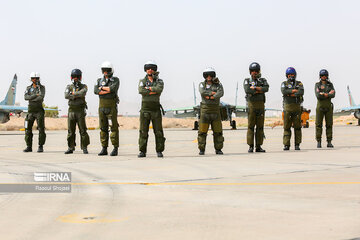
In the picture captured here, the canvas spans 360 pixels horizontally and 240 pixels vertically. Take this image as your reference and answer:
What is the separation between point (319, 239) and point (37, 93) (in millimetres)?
11876

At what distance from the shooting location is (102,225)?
14.0 feet

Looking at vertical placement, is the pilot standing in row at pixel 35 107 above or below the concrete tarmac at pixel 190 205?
above

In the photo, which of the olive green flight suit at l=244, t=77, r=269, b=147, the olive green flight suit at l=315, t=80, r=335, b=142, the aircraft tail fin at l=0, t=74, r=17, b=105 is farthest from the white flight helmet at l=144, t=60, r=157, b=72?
the aircraft tail fin at l=0, t=74, r=17, b=105

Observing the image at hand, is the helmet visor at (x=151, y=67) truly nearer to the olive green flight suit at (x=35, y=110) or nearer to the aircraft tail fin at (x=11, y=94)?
the olive green flight suit at (x=35, y=110)

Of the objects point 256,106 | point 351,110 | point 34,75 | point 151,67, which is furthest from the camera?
point 351,110

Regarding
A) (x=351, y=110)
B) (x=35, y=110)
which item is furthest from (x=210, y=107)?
(x=351, y=110)

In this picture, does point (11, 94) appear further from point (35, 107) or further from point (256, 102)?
point (256, 102)

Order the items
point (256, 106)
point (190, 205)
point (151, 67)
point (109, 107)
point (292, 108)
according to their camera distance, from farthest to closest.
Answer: point (292, 108) < point (256, 106) < point (109, 107) < point (151, 67) < point (190, 205)

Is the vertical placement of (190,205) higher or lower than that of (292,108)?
lower

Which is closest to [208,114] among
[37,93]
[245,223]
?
[37,93]

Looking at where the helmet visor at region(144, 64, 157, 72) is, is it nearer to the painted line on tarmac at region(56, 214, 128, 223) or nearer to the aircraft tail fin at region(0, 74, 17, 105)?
the painted line on tarmac at region(56, 214, 128, 223)

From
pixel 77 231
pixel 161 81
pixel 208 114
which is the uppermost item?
pixel 161 81

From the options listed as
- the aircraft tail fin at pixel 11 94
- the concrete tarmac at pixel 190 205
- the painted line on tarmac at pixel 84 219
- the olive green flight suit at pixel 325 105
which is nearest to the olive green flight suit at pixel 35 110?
the concrete tarmac at pixel 190 205

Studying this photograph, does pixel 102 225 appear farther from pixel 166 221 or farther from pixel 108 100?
pixel 108 100
